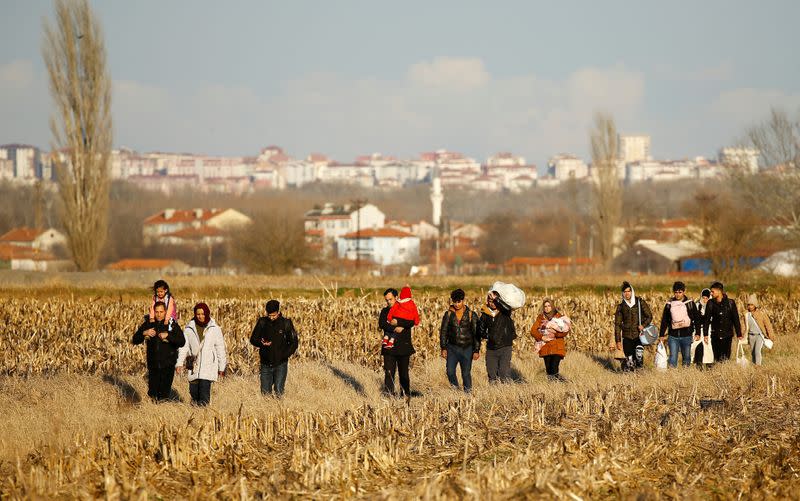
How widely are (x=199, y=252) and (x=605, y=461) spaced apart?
111587 millimetres

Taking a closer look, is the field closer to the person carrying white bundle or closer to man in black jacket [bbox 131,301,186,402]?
man in black jacket [bbox 131,301,186,402]

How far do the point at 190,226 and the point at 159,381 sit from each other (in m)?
122

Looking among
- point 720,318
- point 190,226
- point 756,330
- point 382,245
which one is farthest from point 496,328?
point 190,226

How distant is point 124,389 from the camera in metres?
17.6

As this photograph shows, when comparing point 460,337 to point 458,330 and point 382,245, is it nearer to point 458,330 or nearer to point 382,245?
point 458,330

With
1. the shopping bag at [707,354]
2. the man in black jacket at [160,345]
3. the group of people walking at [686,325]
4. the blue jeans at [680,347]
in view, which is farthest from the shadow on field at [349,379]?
the shopping bag at [707,354]

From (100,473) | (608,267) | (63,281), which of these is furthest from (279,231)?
(100,473)

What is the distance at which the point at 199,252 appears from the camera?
120m

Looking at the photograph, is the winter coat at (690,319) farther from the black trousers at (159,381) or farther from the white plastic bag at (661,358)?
the black trousers at (159,381)

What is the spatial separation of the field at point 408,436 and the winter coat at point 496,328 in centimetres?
86

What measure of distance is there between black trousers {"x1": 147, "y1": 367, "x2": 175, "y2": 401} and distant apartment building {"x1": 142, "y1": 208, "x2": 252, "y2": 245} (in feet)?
352

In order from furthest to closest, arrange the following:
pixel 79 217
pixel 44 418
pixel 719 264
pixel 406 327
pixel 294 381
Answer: pixel 719 264 < pixel 79 217 < pixel 294 381 < pixel 406 327 < pixel 44 418

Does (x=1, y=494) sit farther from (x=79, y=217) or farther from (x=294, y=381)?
(x=79, y=217)

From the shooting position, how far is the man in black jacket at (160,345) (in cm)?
1509
